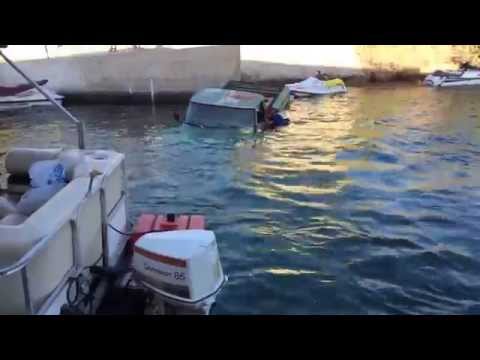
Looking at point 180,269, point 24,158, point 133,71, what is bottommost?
point 180,269

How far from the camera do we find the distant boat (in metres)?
20.3

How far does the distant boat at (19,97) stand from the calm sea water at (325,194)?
33.4 inches

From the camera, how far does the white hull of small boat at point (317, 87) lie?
22.7 m

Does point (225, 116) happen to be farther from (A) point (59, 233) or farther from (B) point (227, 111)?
(A) point (59, 233)

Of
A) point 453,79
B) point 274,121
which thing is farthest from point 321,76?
point 274,121

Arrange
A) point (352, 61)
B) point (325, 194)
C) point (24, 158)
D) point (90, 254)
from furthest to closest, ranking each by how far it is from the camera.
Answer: point (352, 61) < point (325, 194) < point (24, 158) < point (90, 254)

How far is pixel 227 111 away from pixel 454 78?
488 inches

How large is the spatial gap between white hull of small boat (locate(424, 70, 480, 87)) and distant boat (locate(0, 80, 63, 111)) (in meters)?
15.3

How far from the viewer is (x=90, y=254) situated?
5.21 m

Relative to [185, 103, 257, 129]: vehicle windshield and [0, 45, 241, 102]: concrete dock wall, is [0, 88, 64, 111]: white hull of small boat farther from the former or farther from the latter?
[185, 103, 257, 129]: vehicle windshield

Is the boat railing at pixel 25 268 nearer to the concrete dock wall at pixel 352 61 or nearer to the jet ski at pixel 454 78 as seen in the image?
the concrete dock wall at pixel 352 61

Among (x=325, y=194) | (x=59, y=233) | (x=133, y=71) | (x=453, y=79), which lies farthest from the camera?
(x=453, y=79)

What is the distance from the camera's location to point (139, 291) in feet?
17.3
